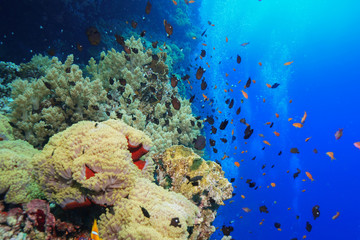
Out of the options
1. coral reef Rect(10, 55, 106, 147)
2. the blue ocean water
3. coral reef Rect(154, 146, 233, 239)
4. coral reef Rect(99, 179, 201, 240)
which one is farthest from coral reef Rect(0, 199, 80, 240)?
the blue ocean water

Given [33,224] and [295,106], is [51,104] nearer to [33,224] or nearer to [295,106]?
[33,224]

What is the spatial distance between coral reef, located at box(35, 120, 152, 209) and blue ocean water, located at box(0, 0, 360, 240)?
32.3m

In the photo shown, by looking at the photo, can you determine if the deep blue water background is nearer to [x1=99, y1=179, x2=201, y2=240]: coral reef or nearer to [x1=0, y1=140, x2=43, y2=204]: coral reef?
[x1=99, y1=179, x2=201, y2=240]: coral reef

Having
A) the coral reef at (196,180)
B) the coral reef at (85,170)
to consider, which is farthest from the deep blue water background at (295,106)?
the coral reef at (85,170)

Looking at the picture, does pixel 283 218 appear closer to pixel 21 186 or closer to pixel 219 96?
pixel 219 96

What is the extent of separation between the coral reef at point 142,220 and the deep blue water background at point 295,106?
140 feet

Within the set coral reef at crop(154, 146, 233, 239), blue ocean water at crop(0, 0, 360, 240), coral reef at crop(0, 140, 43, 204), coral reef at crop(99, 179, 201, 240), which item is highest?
blue ocean water at crop(0, 0, 360, 240)

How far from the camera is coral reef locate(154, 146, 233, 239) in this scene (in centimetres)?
393

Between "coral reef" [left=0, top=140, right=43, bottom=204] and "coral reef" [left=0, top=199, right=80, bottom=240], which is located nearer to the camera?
"coral reef" [left=0, top=199, right=80, bottom=240]

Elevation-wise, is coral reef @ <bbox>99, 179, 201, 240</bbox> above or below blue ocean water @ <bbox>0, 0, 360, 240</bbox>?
below

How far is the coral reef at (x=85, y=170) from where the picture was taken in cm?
229

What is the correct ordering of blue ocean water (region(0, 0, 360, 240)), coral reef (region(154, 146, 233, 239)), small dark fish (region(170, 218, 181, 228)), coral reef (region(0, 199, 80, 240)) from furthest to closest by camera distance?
blue ocean water (region(0, 0, 360, 240))
coral reef (region(154, 146, 233, 239))
small dark fish (region(170, 218, 181, 228))
coral reef (region(0, 199, 80, 240))

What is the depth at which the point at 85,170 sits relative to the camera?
236 centimetres

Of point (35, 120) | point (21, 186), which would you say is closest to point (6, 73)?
point (35, 120)
